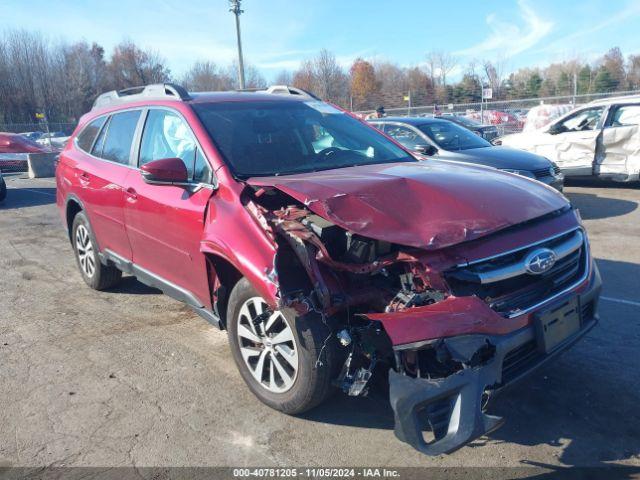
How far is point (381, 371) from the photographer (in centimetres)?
285

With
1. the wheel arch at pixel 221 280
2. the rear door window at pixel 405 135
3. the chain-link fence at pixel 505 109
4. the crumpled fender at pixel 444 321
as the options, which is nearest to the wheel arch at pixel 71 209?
the wheel arch at pixel 221 280

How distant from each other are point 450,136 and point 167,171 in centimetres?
683

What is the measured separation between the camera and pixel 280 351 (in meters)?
3.20

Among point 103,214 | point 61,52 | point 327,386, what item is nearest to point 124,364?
point 103,214

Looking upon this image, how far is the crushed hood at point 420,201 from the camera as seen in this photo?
2.78 m

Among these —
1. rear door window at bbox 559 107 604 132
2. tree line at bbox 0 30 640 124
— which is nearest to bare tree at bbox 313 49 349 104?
tree line at bbox 0 30 640 124

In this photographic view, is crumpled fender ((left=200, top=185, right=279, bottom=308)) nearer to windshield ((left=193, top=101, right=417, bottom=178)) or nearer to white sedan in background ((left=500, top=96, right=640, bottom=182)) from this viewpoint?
windshield ((left=193, top=101, right=417, bottom=178))

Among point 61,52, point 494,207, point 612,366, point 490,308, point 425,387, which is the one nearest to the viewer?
point 425,387

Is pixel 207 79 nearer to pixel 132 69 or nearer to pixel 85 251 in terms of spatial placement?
pixel 132 69

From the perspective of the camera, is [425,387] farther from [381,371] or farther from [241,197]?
[241,197]

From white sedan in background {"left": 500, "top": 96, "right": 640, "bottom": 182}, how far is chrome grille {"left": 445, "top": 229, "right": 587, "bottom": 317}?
8748 mm

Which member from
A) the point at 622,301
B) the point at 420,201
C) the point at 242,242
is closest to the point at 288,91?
the point at 242,242

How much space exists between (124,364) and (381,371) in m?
2.26

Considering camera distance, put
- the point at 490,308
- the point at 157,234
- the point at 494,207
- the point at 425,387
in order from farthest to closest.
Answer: the point at 157,234, the point at 494,207, the point at 490,308, the point at 425,387
